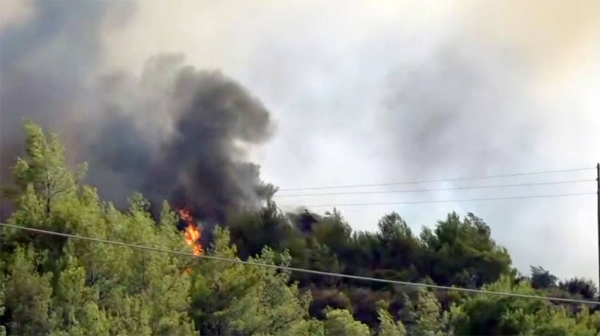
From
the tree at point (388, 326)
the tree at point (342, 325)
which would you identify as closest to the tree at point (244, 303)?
the tree at point (342, 325)

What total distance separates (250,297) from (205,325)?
1920 millimetres

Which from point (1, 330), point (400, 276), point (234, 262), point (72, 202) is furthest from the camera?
point (400, 276)

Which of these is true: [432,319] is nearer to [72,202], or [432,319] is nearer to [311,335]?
[311,335]

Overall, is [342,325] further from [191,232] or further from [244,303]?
[191,232]

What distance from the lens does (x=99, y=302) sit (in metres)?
36.2

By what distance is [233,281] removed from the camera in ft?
131

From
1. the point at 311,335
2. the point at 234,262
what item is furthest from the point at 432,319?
the point at 234,262

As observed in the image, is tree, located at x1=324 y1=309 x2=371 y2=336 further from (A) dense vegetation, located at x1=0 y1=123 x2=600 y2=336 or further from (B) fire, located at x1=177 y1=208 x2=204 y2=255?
(B) fire, located at x1=177 y1=208 x2=204 y2=255

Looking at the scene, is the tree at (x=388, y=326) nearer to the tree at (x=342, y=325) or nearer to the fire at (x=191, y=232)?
the tree at (x=342, y=325)

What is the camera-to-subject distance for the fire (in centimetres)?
4603

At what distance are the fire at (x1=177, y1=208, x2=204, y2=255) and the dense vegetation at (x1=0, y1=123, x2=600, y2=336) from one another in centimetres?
94

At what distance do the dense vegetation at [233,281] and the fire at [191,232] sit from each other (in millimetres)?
936

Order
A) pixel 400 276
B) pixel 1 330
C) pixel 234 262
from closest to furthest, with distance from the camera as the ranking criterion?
pixel 1 330, pixel 234 262, pixel 400 276

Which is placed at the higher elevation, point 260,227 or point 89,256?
point 260,227
